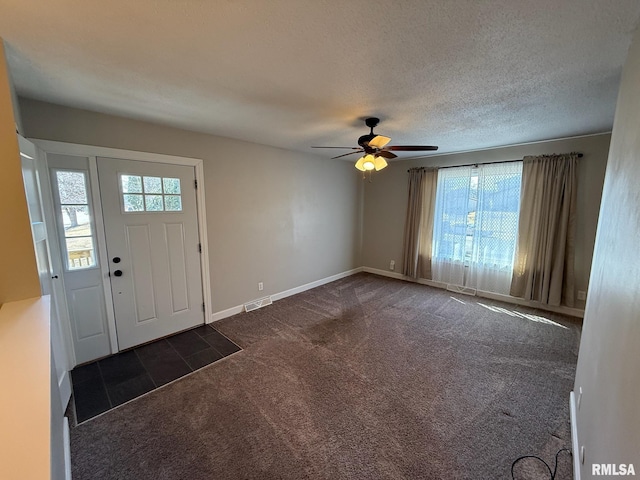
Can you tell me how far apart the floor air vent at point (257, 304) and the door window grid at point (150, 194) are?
5.45 ft

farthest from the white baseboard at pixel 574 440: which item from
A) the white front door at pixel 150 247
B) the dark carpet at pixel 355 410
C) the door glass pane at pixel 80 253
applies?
the door glass pane at pixel 80 253

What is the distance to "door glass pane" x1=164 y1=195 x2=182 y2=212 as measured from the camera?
3.01 m

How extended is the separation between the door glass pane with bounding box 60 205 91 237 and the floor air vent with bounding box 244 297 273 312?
206 centimetres

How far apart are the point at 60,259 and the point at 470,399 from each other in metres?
3.79

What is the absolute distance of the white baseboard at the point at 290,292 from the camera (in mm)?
3568

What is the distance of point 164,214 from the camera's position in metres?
2.99

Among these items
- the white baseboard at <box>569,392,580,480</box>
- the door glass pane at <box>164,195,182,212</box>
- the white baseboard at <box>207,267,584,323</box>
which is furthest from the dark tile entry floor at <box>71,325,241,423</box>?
the white baseboard at <box>569,392,580,480</box>

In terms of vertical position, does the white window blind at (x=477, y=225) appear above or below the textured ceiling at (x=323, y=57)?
below

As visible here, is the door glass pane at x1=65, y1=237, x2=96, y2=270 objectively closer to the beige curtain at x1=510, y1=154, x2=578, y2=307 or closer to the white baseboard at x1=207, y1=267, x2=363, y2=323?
the white baseboard at x1=207, y1=267, x2=363, y2=323

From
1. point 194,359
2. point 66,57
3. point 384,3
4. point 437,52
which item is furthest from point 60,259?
point 437,52

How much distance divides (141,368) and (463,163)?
520 cm

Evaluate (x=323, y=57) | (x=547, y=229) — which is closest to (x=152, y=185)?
(x=323, y=57)

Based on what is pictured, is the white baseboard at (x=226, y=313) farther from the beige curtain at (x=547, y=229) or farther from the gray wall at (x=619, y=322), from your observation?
the beige curtain at (x=547, y=229)

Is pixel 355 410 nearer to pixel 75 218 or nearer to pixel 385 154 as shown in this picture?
pixel 385 154
